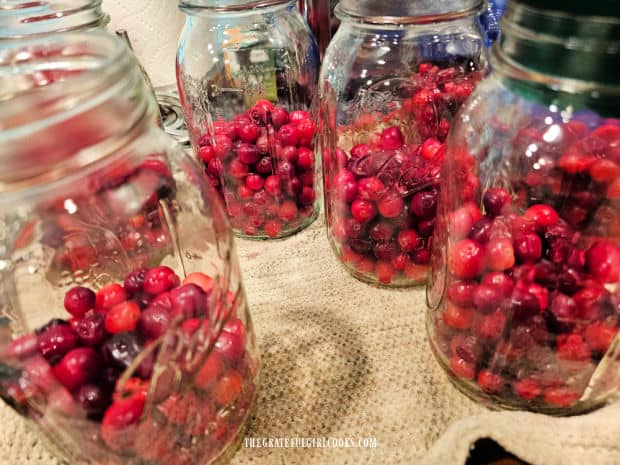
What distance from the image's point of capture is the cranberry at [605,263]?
1.31 ft

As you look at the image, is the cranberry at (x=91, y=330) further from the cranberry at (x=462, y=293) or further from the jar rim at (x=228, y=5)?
the jar rim at (x=228, y=5)

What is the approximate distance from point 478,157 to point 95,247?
43cm

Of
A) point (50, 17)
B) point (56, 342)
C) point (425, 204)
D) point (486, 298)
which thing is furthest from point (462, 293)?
point (50, 17)

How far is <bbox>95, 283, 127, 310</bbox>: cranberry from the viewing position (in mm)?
439

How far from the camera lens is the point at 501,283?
419 millimetres

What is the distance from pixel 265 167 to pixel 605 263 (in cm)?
45

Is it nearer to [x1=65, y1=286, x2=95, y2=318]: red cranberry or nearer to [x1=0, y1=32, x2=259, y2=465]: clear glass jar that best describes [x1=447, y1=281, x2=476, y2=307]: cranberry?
[x1=0, y1=32, x2=259, y2=465]: clear glass jar

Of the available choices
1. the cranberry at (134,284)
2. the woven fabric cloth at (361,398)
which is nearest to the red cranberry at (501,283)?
the woven fabric cloth at (361,398)

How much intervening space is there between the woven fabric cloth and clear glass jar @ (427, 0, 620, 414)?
0.04 meters

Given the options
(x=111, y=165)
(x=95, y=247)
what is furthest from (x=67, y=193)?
(x=95, y=247)

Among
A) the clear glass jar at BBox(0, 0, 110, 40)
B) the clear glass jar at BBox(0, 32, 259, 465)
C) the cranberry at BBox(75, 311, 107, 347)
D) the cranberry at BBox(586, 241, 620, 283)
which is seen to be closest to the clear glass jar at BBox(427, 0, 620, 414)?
the cranberry at BBox(586, 241, 620, 283)

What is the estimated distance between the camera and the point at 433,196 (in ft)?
1.88

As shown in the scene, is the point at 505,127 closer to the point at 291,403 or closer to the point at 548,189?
the point at 548,189

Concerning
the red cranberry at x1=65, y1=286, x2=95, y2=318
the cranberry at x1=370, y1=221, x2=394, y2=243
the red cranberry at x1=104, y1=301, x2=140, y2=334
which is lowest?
the cranberry at x1=370, y1=221, x2=394, y2=243
